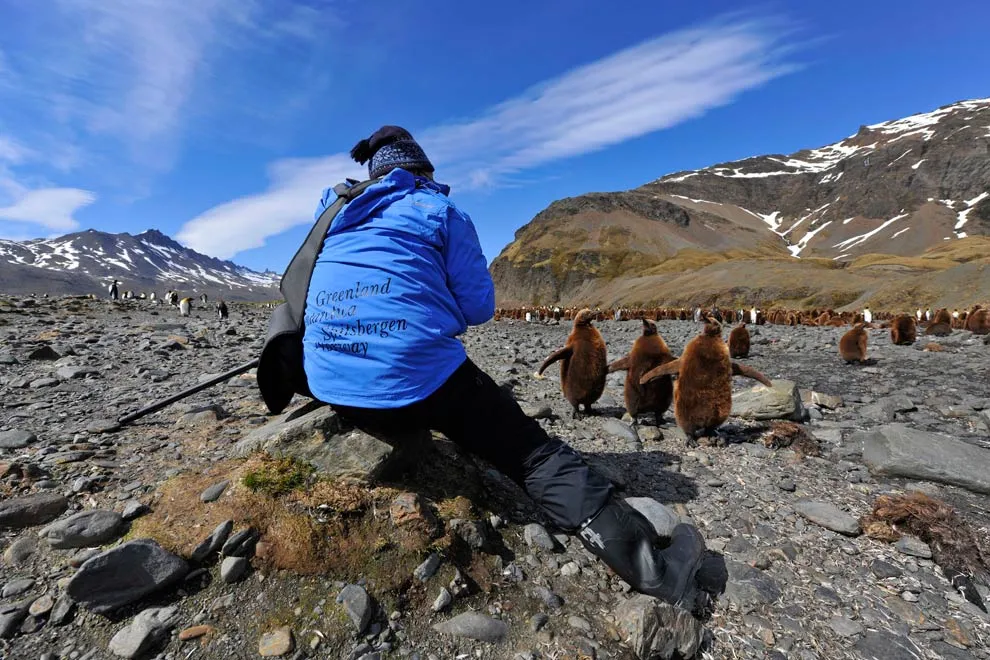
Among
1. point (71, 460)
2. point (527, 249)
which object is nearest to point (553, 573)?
point (71, 460)

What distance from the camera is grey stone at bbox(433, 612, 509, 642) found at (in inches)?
85.4

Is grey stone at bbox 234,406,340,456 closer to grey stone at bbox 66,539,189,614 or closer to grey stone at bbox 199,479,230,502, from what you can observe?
grey stone at bbox 199,479,230,502

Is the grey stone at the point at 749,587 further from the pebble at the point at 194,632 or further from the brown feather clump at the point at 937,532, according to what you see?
the pebble at the point at 194,632

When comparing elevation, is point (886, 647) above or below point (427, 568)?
below

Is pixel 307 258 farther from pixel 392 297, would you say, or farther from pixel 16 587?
pixel 16 587

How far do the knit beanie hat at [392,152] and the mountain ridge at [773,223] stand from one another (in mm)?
60146

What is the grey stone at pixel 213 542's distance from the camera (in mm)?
2296

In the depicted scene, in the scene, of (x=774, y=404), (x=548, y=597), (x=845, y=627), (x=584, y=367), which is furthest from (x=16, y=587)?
(x=774, y=404)

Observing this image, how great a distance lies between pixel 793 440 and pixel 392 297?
15.0 feet

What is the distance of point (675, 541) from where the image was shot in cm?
273

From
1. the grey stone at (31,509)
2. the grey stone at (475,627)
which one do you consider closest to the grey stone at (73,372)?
the grey stone at (31,509)

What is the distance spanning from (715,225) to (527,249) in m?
60.7

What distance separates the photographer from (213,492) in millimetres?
2652

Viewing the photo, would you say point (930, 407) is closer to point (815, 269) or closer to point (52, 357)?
point (52, 357)
